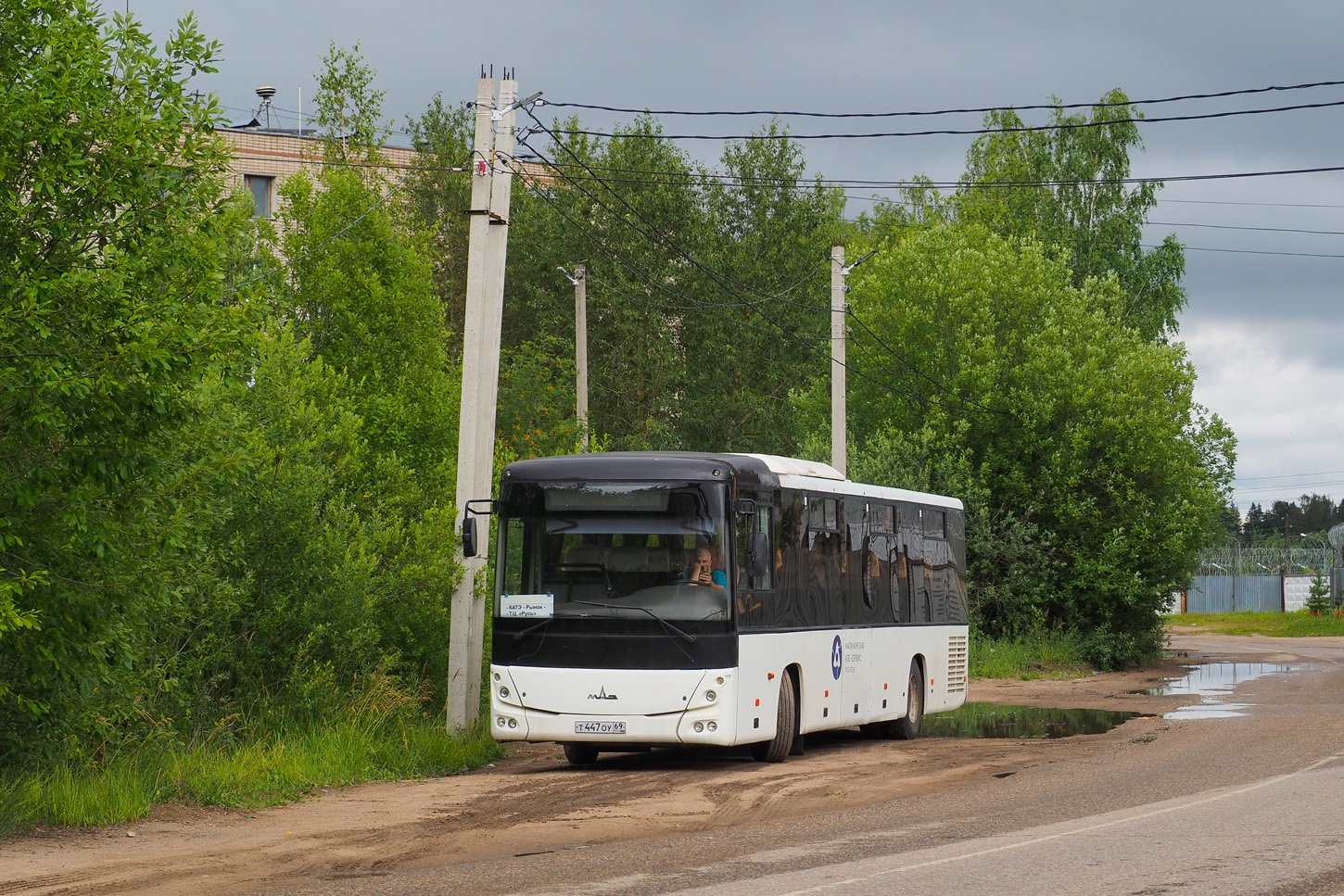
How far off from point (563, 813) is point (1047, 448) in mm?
28292

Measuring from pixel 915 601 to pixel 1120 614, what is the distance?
20.9m

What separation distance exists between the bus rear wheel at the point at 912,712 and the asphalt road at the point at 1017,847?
15.4 ft

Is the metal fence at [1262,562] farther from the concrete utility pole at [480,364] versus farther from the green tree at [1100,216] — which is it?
the concrete utility pole at [480,364]

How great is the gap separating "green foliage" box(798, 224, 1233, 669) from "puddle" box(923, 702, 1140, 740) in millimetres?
11434

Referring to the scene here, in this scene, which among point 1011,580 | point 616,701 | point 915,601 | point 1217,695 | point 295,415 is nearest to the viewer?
point 616,701

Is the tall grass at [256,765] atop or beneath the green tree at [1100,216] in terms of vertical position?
beneath

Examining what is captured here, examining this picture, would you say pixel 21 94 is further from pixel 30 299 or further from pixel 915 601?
pixel 915 601

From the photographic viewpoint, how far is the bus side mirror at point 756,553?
1611 cm

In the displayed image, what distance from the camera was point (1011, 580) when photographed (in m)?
38.6

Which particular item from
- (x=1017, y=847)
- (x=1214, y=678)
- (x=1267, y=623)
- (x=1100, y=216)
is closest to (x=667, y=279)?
(x=1100, y=216)

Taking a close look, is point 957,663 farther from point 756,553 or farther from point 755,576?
point 756,553

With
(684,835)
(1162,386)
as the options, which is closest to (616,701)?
(684,835)

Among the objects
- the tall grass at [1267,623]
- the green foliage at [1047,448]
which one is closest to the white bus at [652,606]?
the green foliage at [1047,448]

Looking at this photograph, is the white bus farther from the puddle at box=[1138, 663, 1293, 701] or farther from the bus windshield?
the puddle at box=[1138, 663, 1293, 701]
